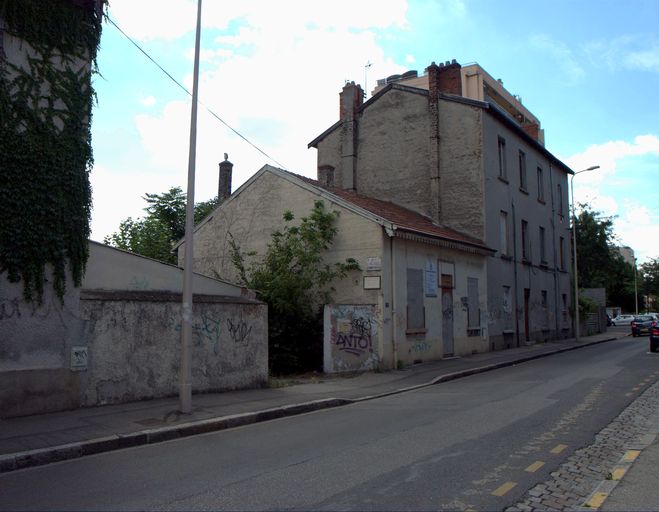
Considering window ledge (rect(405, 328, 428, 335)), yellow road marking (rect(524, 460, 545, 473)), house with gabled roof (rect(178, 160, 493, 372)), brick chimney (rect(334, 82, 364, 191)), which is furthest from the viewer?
brick chimney (rect(334, 82, 364, 191))

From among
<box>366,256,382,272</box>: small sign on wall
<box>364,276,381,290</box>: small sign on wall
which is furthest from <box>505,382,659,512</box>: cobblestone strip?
<box>366,256,382,272</box>: small sign on wall

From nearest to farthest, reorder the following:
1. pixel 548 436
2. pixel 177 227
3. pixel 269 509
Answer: pixel 269 509 < pixel 548 436 < pixel 177 227

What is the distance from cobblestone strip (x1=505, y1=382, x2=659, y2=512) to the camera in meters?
Answer: 5.01

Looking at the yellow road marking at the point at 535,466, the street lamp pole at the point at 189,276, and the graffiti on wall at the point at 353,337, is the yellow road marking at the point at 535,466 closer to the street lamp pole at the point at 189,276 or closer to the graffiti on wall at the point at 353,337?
the street lamp pole at the point at 189,276

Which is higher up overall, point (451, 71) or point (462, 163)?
point (451, 71)

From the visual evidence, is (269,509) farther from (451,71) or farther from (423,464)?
(451,71)

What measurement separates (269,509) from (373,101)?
73.8 feet

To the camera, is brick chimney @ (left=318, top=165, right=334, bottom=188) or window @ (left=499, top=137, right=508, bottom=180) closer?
brick chimney @ (left=318, top=165, right=334, bottom=188)

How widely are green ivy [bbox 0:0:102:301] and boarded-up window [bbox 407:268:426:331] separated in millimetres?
10477

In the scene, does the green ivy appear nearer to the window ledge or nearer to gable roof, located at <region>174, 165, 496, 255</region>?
gable roof, located at <region>174, 165, 496, 255</region>

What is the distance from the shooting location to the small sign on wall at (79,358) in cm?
953

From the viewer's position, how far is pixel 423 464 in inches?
244

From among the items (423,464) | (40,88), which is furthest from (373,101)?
(423,464)

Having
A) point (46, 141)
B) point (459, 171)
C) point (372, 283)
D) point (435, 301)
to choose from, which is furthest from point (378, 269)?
point (46, 141)
